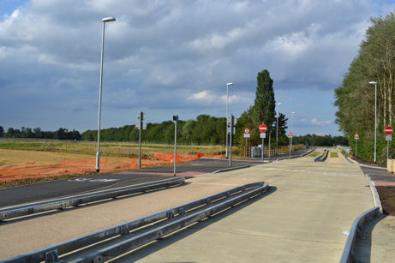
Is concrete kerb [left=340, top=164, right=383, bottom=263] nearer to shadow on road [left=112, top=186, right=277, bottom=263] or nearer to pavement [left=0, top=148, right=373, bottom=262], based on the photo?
pavement [left=0, top=148, right=373, bottom=262]

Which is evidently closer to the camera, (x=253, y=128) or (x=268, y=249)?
(x=268, y=249)

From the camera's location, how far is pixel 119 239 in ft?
29.0

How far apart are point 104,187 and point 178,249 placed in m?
11.1

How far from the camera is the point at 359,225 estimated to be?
1130 centimetres

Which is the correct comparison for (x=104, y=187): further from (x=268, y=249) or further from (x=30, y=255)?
(x=30, y=255)

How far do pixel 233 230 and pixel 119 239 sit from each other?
8.41 ft

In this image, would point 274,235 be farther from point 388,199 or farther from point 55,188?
point 55,188

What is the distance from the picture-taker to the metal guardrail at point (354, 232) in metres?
7.77

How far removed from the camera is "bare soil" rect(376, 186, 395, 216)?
14.9m

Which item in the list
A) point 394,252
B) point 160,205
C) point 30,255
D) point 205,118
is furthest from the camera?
point 205,118

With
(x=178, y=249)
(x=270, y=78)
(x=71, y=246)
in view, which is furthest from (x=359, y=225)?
(x=270, y=78)

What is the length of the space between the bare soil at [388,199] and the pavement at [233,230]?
20.4 inches

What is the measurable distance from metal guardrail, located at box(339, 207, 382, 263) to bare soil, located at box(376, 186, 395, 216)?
99 centimetres

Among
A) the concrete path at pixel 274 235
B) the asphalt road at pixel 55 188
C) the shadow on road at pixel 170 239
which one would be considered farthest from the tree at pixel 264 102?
the shadow on road at pixel 170 239
